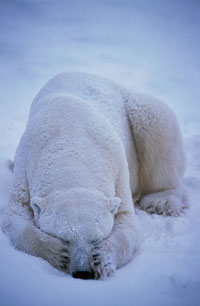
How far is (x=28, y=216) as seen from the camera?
2260 mm

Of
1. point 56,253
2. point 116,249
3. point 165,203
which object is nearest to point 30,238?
point 56,253

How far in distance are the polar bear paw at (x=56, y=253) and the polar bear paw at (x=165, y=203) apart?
1.52 meters

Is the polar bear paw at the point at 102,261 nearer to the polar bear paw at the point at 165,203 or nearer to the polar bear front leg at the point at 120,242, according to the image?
the polar bear front leg at the point at 120,242

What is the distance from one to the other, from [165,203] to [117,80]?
180 inches

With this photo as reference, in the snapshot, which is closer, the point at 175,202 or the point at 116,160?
the point at 116,160

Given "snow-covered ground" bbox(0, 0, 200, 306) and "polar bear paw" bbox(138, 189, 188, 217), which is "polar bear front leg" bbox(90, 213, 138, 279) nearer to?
"snow-covered ground" bbox(0, 0, 200, 306)

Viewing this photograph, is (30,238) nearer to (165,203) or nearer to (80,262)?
(80,262)

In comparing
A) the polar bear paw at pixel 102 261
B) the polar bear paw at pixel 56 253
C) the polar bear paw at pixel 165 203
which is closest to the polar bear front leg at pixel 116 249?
the polar bear paw at pixel 102 261

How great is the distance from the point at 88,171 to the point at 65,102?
815 millimetres

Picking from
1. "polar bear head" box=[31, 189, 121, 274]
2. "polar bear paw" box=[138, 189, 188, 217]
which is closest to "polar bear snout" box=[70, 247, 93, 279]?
"polar bear head" box=[31, 189, 121, 274]

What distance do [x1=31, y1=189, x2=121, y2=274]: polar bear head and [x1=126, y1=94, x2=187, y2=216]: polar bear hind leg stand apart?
146cm

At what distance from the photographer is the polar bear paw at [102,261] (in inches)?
73.2

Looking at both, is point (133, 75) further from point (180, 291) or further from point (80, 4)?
point (180, 291)

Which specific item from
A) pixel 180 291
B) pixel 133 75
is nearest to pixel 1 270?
pixel 180 291
